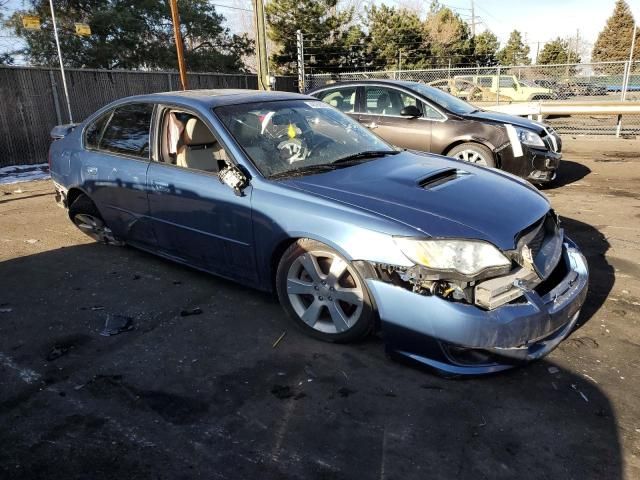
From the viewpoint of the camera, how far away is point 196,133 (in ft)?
13.2

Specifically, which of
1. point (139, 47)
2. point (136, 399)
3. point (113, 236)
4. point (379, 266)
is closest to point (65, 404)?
point (136, 399)

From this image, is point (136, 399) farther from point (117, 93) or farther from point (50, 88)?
point (117, 93)

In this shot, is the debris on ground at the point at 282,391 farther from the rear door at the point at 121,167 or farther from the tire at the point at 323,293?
the rear door at the point at 121,167

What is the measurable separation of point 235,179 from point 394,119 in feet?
14.8

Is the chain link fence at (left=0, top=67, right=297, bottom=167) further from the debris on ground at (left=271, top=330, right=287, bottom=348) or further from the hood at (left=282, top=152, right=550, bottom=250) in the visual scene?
the debris on ground at (left=271, top=330, right=287, bottom=348)

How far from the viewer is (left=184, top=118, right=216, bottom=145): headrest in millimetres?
3924

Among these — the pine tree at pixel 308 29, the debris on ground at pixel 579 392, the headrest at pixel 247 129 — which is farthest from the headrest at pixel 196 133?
the pine tree at pixel 308 29

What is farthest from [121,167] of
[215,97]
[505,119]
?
[505,119]

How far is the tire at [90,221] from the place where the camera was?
501 cm

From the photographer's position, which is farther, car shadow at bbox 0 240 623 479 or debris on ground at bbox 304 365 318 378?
debris on ground at bbox 304 365 318 378

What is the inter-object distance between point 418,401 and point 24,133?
11.5m

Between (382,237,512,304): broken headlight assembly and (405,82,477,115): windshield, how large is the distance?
483cm

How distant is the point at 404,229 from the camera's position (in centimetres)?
275

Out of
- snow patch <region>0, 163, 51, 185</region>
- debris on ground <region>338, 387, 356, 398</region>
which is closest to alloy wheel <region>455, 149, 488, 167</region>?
debris on ground <region>338, 387, 356, 398</region>
